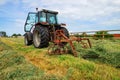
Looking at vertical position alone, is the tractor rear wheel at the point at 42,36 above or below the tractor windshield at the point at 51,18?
below

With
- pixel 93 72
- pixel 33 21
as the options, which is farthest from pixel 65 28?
pixel 93 72

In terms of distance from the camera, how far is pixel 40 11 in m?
14.0

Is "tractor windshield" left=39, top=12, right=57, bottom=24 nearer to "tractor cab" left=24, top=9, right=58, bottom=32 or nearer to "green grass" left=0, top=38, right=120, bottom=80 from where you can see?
"tractor cab" left=24, top=9, right=58, bottom=32

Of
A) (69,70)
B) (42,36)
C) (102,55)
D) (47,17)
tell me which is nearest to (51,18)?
(47,17)

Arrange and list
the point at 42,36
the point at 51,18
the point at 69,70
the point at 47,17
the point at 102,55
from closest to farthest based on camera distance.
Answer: the point at 69,70
the point at 102,55
the point at 42,36
the point at 47,17
the point at 51,18

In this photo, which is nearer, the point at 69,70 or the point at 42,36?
the point at 69,70

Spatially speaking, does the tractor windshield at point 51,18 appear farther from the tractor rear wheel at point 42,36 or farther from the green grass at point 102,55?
the green grass at point 102,55

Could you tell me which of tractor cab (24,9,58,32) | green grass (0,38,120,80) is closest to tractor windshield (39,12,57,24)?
tractor cab (24,9,58,32)

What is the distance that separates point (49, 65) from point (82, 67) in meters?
1.46

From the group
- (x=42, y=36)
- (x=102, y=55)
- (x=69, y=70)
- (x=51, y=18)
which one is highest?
(x=51, y=18)

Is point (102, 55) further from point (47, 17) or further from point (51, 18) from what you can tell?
point (51, 18)

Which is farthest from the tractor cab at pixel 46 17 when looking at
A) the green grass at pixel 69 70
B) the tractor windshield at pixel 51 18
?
the green grass at pixel 69 70

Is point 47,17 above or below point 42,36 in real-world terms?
above

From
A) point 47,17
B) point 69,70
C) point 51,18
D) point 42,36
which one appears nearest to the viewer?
point 69,70
